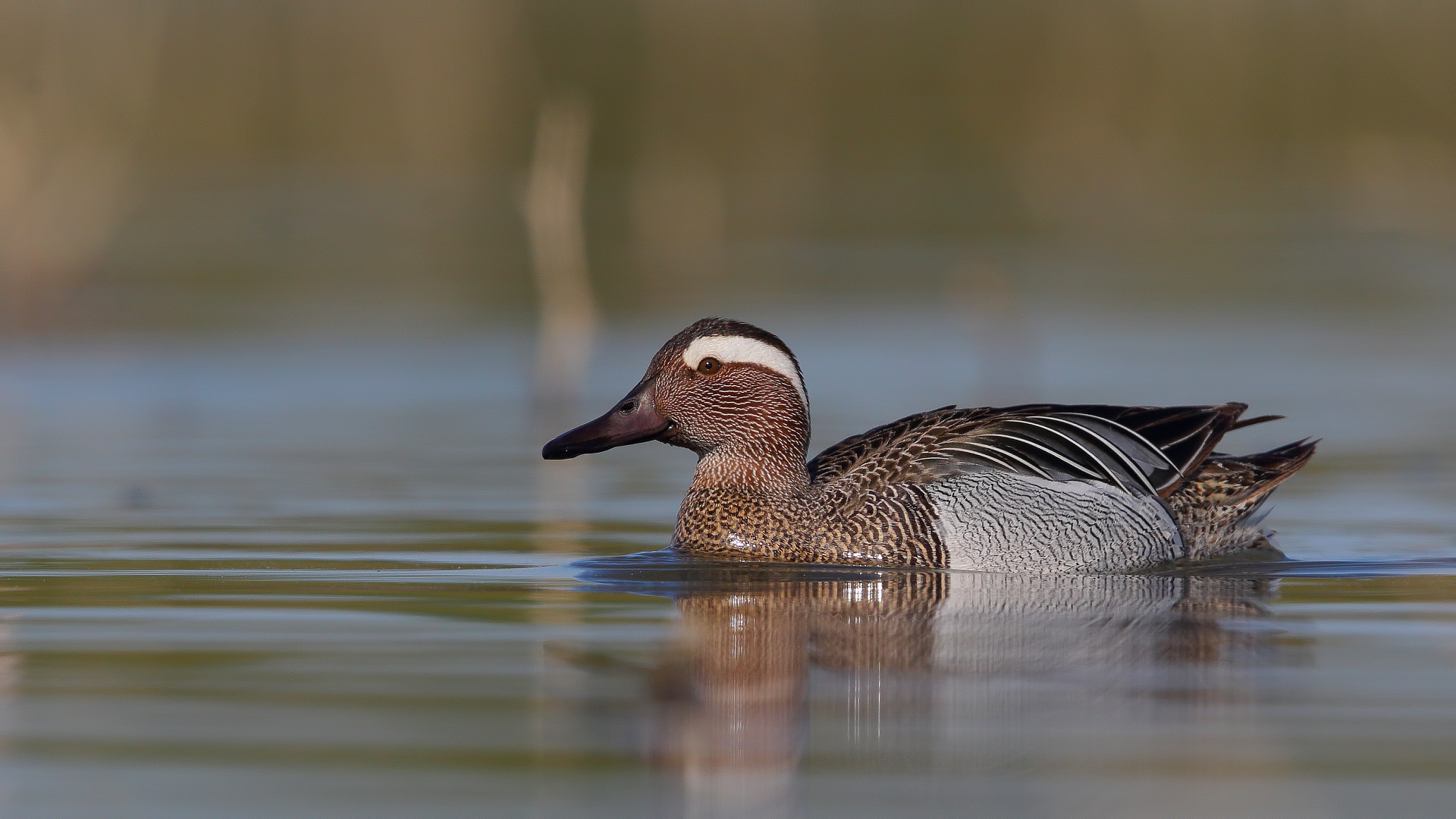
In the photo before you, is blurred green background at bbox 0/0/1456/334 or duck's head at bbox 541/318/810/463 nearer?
duck's head at bbox 541/318/810/463

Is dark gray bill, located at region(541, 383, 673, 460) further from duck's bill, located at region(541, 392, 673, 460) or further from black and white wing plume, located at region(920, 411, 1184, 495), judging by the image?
black and white wing plume, located at region(920, 411, 1184, 495)

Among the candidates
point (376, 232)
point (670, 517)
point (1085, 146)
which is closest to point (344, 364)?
point (670, 517)

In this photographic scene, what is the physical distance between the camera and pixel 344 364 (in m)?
14.9

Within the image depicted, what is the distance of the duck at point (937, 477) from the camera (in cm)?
773

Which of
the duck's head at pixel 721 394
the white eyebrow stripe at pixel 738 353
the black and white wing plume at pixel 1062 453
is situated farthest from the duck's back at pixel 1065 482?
the white eyebrow stripe at pixel 738 353

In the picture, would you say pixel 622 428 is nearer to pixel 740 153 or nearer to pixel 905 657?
pixel 905 657

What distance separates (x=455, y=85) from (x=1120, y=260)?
1014cm

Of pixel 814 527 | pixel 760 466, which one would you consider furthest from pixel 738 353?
pixel 814 527

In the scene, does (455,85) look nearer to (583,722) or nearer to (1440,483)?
(1440,483)

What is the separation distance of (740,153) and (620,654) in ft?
71.8

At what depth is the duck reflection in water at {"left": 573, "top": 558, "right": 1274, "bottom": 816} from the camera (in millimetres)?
4777

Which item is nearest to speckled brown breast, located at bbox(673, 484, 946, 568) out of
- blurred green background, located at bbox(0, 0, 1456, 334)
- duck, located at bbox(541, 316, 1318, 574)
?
duck, located at bbox(541, 316, 1318, 574)

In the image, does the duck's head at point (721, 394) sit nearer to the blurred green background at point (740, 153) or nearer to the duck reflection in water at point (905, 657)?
the duck reflection in water at point (905, 657)

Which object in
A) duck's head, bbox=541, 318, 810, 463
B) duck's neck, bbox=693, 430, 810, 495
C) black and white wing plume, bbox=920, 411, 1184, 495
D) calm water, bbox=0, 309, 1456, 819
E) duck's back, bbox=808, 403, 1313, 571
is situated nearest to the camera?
calm water, bbox=0, 309, 1456, 819
